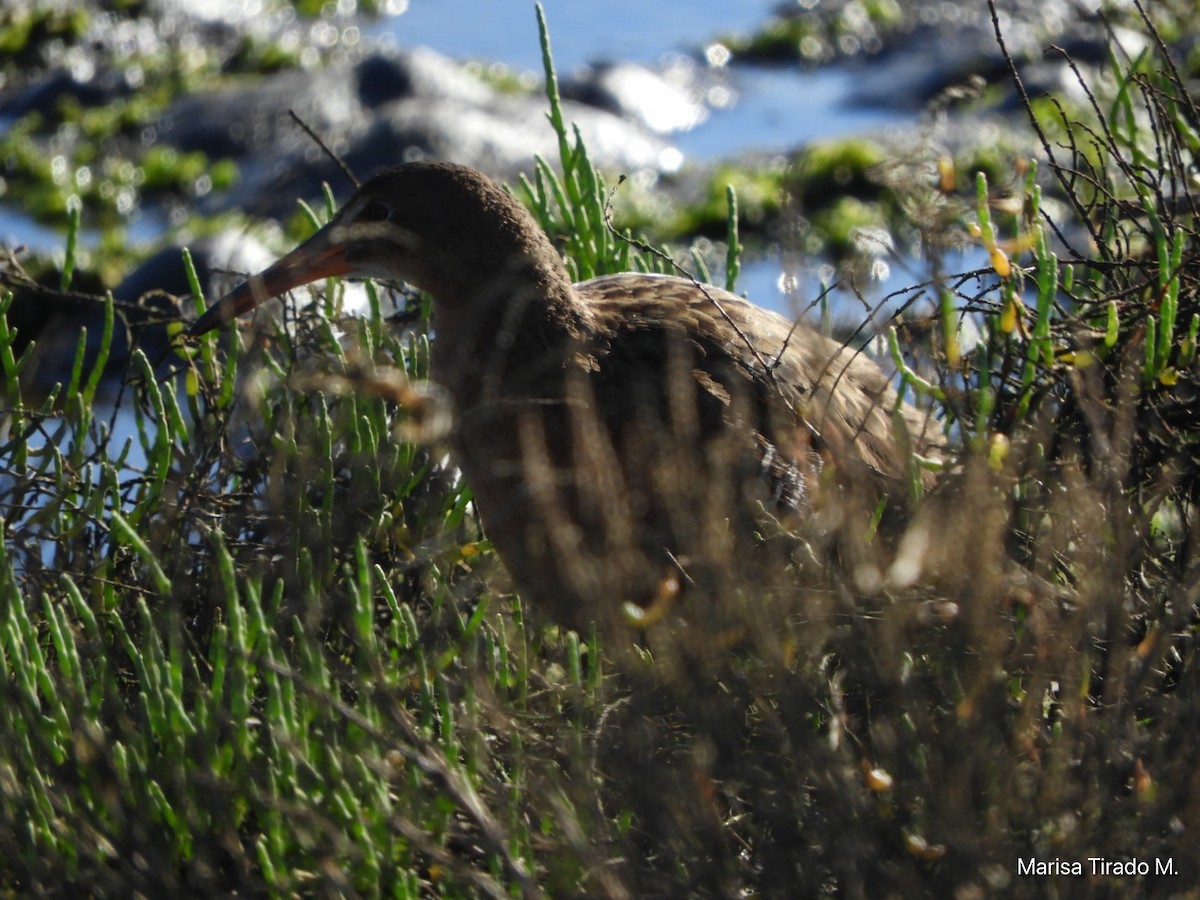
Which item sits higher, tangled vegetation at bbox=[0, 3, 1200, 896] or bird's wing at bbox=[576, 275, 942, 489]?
bird's wing at bbox=[576, 275, 942, 489]

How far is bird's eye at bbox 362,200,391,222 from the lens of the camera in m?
3.75

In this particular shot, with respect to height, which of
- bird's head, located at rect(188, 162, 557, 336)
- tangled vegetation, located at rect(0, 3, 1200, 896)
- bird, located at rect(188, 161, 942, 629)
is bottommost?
tangled vegetation, located at rect(0, 3, 1200, 896)

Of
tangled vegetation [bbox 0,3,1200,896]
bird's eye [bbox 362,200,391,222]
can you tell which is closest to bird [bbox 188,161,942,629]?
bird's eye [bbox 362,200,391,222]

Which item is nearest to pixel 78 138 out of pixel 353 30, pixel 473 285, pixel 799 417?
pixel 353 30

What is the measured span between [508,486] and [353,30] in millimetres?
9042

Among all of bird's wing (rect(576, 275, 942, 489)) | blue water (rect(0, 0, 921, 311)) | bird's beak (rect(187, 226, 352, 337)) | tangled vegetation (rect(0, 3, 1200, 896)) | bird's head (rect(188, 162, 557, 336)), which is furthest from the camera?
blue water (rect(0, 0, 921, 311))

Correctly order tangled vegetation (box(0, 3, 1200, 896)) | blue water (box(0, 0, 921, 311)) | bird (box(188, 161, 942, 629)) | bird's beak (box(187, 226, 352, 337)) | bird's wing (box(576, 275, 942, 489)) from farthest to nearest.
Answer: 1. blue water (box(0, 0, 921, 311))
2. bird's beak (box(187, 226, 352, 337))
3. bird's wing (box(576, 275, 942, 489))
4. bird (box(188, 161, 942, 629))
5. tangled vegetation (box(0, 3, 1200, 896))

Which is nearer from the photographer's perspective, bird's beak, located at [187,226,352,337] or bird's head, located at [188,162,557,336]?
bird's head, located at [188,162,557,336]

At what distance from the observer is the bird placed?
122 inches

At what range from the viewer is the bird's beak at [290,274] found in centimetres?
371

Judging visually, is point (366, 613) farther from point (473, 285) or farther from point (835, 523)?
point (473, 285)

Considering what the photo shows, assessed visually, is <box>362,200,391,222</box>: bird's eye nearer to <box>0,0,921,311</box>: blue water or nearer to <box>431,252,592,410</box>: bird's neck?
<box>431,252,592,410</box>: bird's neck

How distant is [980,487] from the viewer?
2119mm

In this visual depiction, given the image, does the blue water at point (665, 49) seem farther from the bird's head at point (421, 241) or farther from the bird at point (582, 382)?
the bird at point (582, 382)
